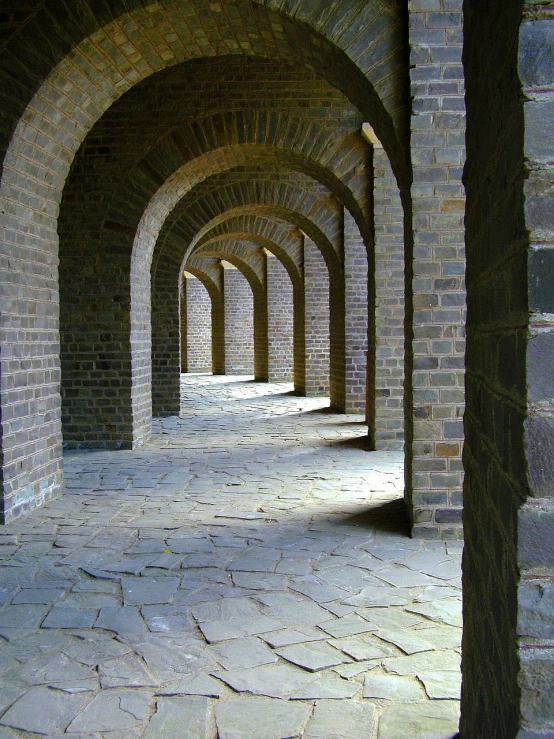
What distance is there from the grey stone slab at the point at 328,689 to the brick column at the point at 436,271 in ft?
6.93

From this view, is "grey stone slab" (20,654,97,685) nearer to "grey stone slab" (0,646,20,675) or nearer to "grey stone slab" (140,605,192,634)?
"grey stone slab" (0,646,20,675)

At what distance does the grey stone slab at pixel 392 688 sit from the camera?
2.70 meters

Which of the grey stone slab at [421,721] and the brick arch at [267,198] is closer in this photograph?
the grey stone slab at [421,721]

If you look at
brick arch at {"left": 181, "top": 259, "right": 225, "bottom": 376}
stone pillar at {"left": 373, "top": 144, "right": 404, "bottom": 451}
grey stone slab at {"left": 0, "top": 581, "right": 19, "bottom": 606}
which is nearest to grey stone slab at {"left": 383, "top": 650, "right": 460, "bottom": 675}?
grey stone slab at {"left": 0, "top": 581, "right": 19, "bottom": 606}

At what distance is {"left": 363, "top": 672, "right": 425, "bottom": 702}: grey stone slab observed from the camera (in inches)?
106

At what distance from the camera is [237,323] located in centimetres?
2322

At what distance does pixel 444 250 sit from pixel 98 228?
17.0 ft

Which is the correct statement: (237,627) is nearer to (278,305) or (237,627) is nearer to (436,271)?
(436,271)

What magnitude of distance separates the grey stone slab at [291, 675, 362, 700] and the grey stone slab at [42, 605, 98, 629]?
122 centimetres

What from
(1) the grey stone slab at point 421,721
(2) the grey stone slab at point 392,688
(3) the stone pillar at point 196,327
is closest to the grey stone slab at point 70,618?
(2) the grey stone slab at point 392,688

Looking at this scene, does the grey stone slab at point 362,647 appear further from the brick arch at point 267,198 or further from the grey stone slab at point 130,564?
the brick arch at point 267,198

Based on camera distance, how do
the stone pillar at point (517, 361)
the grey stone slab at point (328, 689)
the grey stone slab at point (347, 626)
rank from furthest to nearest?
the grey stone slab at point (347, 626), the grey stone slab at point (328, 689), the stone pillar at point (517, 361)

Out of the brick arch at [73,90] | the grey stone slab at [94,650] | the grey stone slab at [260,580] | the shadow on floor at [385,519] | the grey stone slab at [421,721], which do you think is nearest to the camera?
the grey stone slab at [421,721]

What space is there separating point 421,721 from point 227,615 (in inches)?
48.8
